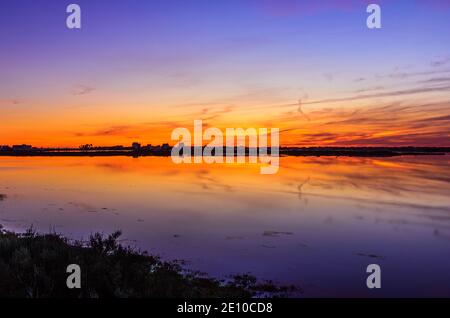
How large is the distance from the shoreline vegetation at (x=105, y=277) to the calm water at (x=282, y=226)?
3.57ft

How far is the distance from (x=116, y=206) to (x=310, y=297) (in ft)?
68.0

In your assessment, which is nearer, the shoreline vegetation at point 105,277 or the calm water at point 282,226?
the shoreline vegetation at point 105,277

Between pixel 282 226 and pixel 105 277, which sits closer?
pixel 105 277

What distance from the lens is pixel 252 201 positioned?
32.8 metres

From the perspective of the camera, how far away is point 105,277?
11.8 metres

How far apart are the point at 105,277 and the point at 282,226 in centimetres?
1294

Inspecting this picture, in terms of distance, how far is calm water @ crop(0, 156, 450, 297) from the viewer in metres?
14.7

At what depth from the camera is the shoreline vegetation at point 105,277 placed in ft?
36.0

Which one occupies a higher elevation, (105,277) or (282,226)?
(282,226)

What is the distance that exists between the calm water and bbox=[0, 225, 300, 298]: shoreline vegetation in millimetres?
1087

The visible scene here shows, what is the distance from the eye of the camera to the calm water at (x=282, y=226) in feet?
48.3

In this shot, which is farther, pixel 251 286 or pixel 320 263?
pixel 320 263

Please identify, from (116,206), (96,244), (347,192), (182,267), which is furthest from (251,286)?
(347,192)
